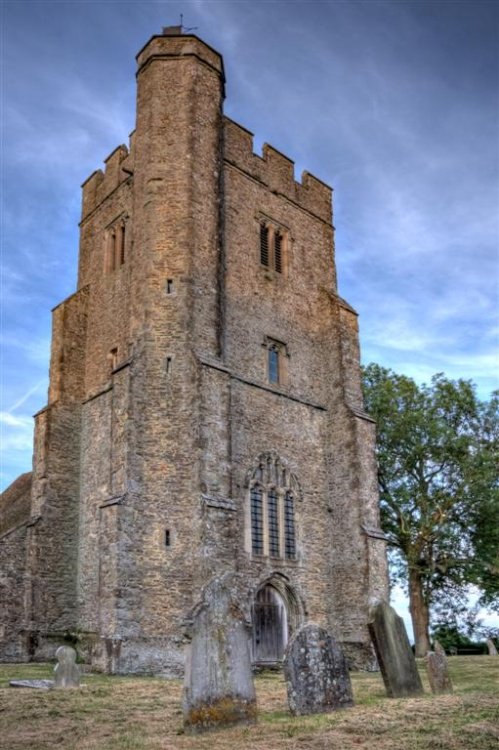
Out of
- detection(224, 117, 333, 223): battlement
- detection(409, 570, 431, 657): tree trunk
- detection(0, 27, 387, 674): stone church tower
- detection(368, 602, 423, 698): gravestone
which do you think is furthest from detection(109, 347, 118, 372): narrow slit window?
detection(409, 570, 431, 657): tree trunk

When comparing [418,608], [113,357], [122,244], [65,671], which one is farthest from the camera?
[418,608]

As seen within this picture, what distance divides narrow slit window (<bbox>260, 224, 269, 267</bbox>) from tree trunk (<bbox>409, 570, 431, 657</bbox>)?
13996mm

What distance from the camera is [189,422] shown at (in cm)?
1859

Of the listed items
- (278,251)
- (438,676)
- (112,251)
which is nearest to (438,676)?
(438,676)

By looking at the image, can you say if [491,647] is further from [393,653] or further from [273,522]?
[393,653]

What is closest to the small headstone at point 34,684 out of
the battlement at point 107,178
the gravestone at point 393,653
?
the gravestone at point 393,653

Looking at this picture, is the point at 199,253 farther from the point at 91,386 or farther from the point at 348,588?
the point at 348,588

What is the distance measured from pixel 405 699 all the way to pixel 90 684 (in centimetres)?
643

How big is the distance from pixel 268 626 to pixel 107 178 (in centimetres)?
1791

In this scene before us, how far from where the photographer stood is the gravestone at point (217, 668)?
807 centimetres

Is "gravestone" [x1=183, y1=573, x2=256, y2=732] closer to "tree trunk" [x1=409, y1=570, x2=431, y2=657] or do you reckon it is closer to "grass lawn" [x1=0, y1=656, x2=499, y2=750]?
"grass lawn" [x1=0, y1=656, x2=499, y2=750]

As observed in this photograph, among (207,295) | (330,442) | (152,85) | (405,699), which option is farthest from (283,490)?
(152,85)

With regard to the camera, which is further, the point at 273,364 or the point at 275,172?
the point at 275,172

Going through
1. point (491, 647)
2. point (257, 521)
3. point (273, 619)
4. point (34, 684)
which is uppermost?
point (257, 521)
